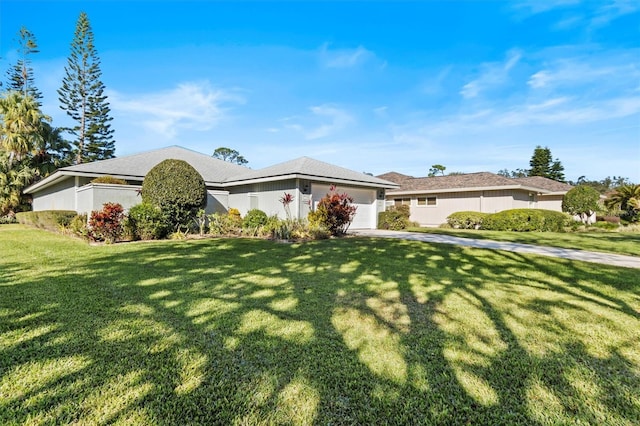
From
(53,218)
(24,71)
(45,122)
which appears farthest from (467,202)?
(24,71)

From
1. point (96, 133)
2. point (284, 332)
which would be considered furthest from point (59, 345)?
point (96, 133)

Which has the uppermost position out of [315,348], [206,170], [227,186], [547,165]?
[547,165]

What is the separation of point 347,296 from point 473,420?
258cm

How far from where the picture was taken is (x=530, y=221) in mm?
17250

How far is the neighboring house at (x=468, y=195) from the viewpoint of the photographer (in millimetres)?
19812

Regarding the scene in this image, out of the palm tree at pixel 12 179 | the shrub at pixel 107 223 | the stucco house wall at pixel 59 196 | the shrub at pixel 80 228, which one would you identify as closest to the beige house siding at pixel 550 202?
the shrub at pixel 107 223

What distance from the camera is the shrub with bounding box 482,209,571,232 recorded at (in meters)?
17.1

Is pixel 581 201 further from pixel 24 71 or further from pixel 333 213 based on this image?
pixel 24 71

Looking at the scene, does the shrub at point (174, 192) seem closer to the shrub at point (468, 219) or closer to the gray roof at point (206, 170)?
the gray roof at point (206, 170)

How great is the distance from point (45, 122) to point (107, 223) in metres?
20.4

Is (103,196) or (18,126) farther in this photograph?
Answer: (18,126)

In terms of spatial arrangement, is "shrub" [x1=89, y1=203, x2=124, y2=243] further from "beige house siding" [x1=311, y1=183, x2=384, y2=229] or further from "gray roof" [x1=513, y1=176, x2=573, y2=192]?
"gray roof" [x1=513, y1=176, x2=573, y2=192]

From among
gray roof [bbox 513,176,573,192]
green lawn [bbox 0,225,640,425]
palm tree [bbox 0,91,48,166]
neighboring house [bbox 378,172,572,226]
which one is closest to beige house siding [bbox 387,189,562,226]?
neighboring house [bbox 378,172,572,226]

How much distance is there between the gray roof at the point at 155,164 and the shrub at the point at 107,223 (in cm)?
501
